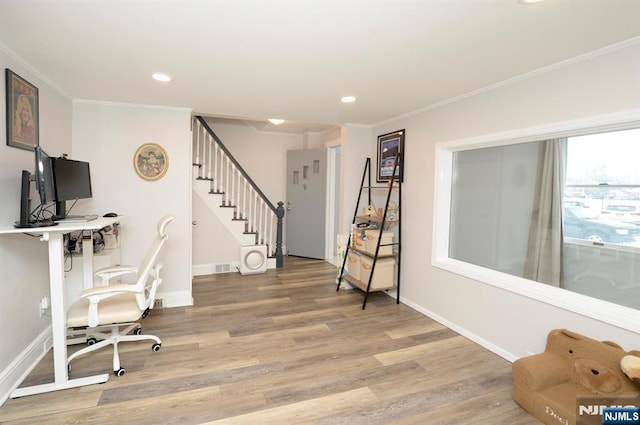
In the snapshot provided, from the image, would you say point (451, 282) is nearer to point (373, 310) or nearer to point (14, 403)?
point (373, 310)

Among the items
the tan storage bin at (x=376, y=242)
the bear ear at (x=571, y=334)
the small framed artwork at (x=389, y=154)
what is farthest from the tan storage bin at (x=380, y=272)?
the bear ear at (x=571, y=334)

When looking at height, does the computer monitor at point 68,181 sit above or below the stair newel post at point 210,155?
below

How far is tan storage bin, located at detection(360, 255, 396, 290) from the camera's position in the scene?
3758 mm

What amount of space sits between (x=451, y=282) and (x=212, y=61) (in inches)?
113

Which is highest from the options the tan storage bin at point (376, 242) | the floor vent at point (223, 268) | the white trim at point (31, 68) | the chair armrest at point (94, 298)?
the white trim at point (31, 68)

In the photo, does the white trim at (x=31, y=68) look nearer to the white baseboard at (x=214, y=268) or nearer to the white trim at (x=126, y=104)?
the white trim at (x=126, y=104)

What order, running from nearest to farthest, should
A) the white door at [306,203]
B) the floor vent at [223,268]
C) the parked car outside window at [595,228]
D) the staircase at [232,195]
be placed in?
the parked car outside window at [595,228] < the staircase at [232,195] < the floor vent at [223,268] < the white door at [306,203]

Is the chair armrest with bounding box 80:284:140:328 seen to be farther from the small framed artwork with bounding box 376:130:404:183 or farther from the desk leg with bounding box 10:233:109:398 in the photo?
the small framed artwork with bounding box 376:130:404:183

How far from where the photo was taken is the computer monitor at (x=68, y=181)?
244 cm

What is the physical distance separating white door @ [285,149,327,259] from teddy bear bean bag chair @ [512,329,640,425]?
4143 mm

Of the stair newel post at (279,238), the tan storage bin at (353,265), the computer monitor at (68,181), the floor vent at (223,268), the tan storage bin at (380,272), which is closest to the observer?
the computer monitor at (68,181)

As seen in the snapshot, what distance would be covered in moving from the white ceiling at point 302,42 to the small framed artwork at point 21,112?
179mm

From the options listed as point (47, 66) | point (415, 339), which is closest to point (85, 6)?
point (47, 66)

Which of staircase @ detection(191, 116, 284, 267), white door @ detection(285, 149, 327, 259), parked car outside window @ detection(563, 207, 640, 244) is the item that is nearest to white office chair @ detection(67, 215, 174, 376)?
staircase @ detection(191, 116, 284, 267)
